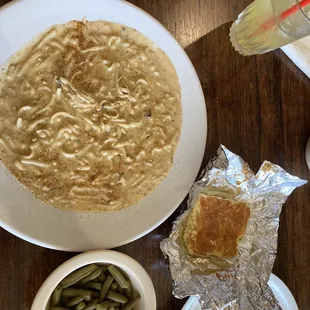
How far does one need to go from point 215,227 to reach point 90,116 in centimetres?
50

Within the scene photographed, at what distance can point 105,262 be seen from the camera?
3.87 ft

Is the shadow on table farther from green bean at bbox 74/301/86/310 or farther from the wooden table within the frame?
green bean at bbox 74/301/86/310

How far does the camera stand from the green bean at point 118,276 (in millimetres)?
1223

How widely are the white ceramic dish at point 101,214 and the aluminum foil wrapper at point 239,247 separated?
2.8 inches

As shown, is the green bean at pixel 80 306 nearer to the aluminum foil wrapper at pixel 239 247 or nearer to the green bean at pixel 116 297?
the green bean at pixel 116 297

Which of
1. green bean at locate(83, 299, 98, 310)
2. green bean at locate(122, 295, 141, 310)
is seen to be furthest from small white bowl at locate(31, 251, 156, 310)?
green bean at locate(83, 299, 98, 310)

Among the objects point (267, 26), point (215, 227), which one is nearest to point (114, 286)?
point (215, 227)

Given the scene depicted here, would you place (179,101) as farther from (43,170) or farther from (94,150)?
(43,170)

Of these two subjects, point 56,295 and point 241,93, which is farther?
point 241,93

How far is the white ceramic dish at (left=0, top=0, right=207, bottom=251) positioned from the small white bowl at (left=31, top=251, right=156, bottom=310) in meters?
0.06

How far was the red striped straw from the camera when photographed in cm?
116

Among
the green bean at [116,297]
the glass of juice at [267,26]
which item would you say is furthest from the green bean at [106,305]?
the glass of juice at [267,26]

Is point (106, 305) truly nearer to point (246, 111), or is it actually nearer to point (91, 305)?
point (91, 305)

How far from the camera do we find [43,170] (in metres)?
1.25
